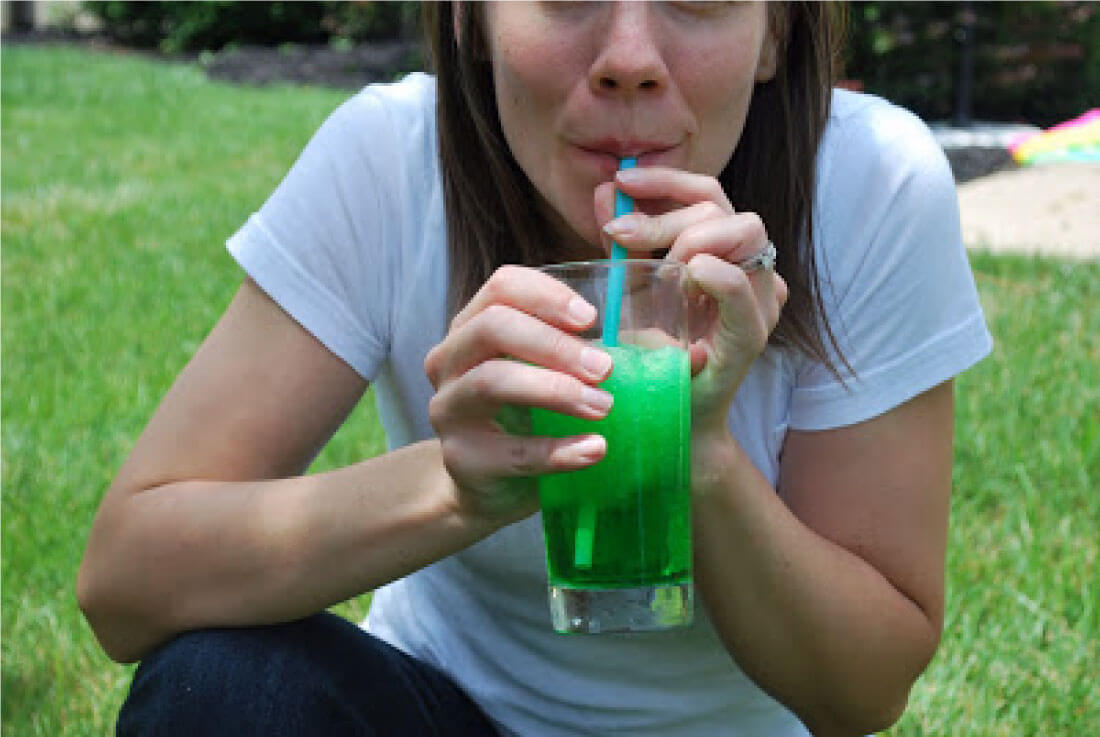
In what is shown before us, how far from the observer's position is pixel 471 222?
2.00 meters

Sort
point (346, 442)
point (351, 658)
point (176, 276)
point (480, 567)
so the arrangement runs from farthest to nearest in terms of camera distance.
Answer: point (176, 276)
point (346, 442)
point (480, 567)
point (351, 658)

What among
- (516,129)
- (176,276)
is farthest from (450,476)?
(176,276)

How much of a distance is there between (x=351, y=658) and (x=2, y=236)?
4702 mm

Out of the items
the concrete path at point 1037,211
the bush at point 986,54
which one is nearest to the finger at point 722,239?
the concrete path at point 1037,211

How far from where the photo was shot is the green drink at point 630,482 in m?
1.49

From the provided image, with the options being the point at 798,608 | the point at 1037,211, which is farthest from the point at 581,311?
the point at 1037,211

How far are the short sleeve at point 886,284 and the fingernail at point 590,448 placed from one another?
1.91 feet

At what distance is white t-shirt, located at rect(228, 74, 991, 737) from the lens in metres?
1.96

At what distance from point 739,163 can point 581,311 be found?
660mm

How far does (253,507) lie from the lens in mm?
1887

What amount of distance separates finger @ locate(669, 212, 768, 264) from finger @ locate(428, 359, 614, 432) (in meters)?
0.18

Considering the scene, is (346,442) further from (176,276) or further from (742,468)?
(742,468)

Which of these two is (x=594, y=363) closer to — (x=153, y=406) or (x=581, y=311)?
(x=581, y=311)

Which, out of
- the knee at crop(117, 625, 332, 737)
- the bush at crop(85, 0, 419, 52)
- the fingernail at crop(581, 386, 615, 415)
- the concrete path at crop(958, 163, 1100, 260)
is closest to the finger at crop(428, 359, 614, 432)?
the fingernail at crop(581, 386, 615, 415)
